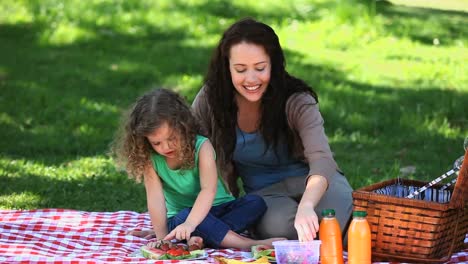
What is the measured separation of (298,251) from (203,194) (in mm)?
661

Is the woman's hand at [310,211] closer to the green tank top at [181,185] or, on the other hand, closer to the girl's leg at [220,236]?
the girl's leg at [220,236]

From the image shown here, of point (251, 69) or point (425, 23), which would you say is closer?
point (251, 69)

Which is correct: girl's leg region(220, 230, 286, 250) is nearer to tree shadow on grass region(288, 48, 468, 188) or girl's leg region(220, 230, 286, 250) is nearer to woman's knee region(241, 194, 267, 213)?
woman's knee region(241, 194, 267, 213)

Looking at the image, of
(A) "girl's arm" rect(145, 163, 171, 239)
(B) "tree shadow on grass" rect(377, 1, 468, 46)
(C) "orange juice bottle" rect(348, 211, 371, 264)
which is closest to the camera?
(C) "orange juice bottle" rect(348, 211, 371, 264)

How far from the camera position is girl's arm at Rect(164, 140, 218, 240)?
428cm

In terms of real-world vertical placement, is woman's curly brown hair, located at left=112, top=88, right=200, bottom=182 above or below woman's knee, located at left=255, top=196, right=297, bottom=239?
above

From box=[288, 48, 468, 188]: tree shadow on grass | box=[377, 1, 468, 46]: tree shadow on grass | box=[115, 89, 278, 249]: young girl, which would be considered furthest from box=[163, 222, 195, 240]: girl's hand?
box=[377, 1, 468, 46]: tree shadow on grass

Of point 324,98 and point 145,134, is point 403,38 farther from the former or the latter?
point 145,134

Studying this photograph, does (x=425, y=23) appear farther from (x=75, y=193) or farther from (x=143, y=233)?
(x=143, y=233)

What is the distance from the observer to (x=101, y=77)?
29.0 feet

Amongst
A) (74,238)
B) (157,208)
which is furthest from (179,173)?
(74,238)

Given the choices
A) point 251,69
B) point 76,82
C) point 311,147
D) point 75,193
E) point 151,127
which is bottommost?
point 75,193

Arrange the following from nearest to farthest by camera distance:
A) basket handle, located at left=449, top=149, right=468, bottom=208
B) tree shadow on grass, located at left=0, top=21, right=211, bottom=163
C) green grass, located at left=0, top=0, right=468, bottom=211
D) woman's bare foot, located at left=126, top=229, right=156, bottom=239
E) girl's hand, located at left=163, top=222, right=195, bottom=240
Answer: basket handle, located at left=449, top=149, right=468, bottom=208, girl's hand, located at left=163, top=222, right=195, bottom=240, woman's bare foot, located at left=126, top=229, right=156, bottom=239, green grass, located at left=0, top=0, right=468, bottom=211, tree shadow on grass, located at left=0, top=21, right=211, bottom=163

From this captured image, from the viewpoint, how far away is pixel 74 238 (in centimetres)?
468
